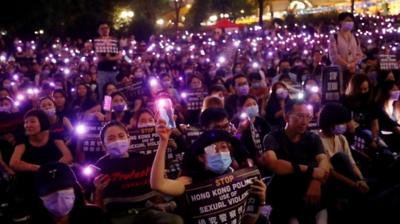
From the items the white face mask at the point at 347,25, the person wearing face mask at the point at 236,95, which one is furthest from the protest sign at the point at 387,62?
the person wearing face mask at the point at 236,95

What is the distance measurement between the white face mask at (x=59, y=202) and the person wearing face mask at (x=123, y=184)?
1.07 m

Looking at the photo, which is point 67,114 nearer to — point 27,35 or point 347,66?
point 347,66

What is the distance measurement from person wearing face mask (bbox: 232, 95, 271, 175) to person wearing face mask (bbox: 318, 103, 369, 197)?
0.84 metres

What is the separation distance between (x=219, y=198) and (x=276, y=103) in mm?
5762

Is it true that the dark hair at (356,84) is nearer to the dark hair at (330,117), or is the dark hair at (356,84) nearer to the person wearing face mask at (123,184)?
the dark hair at (330,117)

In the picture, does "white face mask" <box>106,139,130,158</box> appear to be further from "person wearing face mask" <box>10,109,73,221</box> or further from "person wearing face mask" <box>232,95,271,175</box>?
"person wearing face mask" <box>232,95,271,175</box>

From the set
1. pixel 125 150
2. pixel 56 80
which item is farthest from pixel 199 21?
pixel 125 150

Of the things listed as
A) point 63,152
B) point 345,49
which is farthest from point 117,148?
point 345,49

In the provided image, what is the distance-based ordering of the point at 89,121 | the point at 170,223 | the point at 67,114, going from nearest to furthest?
1. the point at 170,223
2. the point at 89,121
3. the point at 67,114

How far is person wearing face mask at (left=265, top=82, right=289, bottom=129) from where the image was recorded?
33.8 feet

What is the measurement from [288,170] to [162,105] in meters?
1.39

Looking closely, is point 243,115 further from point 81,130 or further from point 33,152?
point 33,152

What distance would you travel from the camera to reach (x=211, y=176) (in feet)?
16.5

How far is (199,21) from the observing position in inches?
2290
